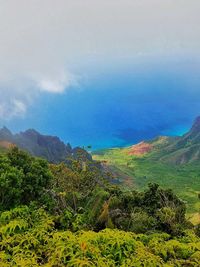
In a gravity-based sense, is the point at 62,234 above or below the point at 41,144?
below

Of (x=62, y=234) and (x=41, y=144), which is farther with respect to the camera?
(x=41, y=144)

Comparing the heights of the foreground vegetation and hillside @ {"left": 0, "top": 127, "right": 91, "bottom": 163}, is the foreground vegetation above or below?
below

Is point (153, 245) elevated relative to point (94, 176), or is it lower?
lower

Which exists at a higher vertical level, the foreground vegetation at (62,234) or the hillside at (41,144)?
the hillside at (41,144)

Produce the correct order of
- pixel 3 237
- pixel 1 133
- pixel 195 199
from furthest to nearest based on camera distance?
1. pixel 1 133
2. pixel 195 199
3. pixel 3 237

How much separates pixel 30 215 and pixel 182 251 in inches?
145

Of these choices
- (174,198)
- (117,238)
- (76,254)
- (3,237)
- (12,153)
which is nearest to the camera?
(76,254)

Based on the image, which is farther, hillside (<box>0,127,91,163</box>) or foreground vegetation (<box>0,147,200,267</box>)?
hillside (<box>0,127,91,163</box>)

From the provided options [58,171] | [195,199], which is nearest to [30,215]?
[58,171]

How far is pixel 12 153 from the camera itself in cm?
1702

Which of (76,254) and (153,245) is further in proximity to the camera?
(153,245)

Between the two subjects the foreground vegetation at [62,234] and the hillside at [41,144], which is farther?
the hillside at [41,144]

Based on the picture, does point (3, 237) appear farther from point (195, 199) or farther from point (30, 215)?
point (195, 199)

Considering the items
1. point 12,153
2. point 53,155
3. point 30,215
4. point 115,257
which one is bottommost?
point 115,257
